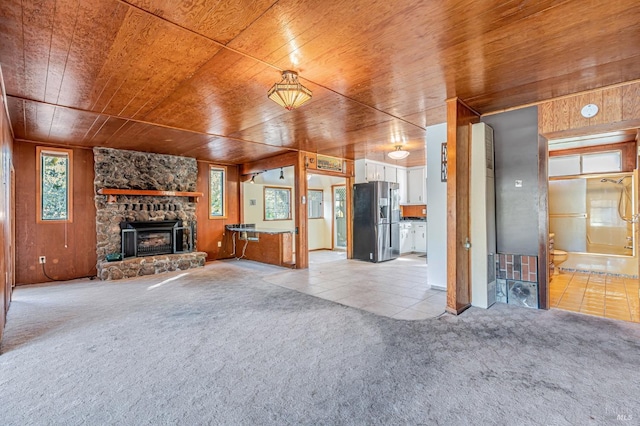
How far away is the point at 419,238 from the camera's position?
839 cm

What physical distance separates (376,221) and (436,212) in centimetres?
250

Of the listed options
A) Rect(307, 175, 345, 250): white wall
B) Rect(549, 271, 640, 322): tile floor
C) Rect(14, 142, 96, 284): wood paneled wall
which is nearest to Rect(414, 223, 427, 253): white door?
Rect(307, 175, 345, 250): white wall

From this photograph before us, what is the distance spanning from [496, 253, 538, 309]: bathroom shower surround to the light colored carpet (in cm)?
22

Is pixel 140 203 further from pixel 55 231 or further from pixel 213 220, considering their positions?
pixel 213 220

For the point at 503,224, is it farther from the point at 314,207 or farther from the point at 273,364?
the point at 314,207

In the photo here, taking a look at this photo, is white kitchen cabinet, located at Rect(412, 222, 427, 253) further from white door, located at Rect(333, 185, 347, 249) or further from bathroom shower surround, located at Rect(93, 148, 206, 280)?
bathroom shower surround, located at Rect(93, 148, 206, 280)

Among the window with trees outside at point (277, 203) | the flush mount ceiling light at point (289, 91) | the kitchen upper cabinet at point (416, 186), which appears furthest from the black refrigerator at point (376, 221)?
the flush mount ceiling light at point (289, 91)

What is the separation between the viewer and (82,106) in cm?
368

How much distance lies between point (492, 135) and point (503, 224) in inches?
45.2

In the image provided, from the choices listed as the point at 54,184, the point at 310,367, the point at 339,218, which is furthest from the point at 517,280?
the point at 54,184

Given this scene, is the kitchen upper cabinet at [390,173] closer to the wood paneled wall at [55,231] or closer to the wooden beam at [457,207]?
the wooden beam at [457,207]

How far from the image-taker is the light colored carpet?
71.3 inches

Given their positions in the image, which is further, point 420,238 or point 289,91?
point 420,238

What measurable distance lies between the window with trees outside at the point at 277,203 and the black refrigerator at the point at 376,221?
2.65 m
